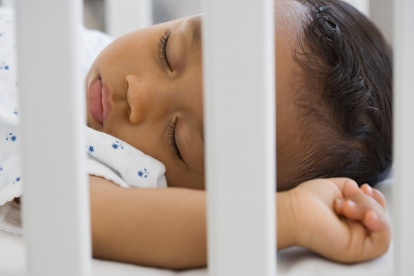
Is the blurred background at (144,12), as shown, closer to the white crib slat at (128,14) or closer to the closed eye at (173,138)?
the white crib slat at (128,14)

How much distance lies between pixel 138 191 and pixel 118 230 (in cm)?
4

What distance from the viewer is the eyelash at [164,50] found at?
0.79m

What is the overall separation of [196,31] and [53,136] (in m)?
0.40

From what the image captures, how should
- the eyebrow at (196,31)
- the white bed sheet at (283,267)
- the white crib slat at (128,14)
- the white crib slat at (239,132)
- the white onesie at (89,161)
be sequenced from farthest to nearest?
the white crib slat at (128,14), the eyebrow at (196,31), the white onesie at (89,161), the white bed sheet at (283,267), the white crib slat at (239,132)

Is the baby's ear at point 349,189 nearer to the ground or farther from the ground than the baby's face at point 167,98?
nearer to the ground

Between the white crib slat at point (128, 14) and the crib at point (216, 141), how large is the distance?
815 millimetres

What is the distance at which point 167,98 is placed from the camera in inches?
29.9

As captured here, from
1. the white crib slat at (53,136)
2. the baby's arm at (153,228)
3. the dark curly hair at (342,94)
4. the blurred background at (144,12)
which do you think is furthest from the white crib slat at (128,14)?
the white crib slat at (53,136)

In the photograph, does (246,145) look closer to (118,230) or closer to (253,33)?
(253,33)

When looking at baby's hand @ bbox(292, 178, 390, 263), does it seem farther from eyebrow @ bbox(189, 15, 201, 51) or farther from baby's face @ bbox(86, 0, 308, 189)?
eyebrow @ bbox(189, 15, 201, 51)

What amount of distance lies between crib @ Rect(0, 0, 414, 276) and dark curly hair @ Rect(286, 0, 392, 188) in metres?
0.30

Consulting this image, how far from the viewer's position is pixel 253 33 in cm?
40

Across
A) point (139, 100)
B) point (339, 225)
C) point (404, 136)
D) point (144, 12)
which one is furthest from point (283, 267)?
point (144, 12)

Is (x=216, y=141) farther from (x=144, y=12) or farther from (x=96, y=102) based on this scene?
(x=144, y=12)
